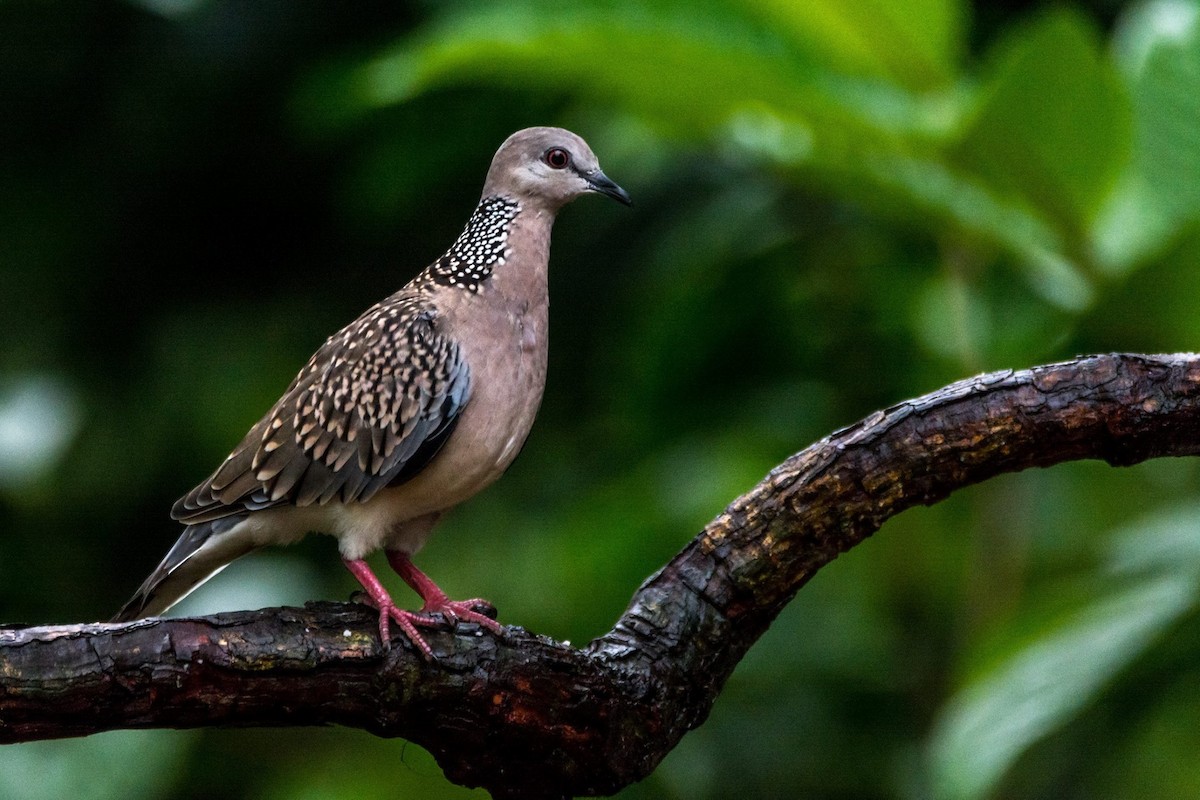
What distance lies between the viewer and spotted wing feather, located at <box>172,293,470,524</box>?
3133 millimetres

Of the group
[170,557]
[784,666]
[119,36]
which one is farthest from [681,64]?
[119,36]

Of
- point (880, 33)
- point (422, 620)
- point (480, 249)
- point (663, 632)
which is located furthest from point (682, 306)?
point (422, 620)

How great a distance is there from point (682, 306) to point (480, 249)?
1.60 metres

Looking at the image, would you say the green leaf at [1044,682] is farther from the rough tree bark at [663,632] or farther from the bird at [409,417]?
the bird at [409,417]

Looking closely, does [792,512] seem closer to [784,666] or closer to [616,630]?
[616,630]

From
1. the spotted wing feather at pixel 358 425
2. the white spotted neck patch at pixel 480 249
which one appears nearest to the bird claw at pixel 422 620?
the spotted wing feather at pixel 358 425

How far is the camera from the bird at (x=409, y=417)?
3.14 m

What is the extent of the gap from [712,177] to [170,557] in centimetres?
A: 292

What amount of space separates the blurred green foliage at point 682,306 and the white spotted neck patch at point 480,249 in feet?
2.28

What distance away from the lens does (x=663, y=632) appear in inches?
112

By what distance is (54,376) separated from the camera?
559 centimetres

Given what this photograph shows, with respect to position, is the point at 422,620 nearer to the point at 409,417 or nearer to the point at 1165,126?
the point at 409,417

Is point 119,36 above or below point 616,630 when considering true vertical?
above

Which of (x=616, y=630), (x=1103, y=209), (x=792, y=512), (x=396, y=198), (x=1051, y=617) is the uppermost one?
(x=1103, y=209)
